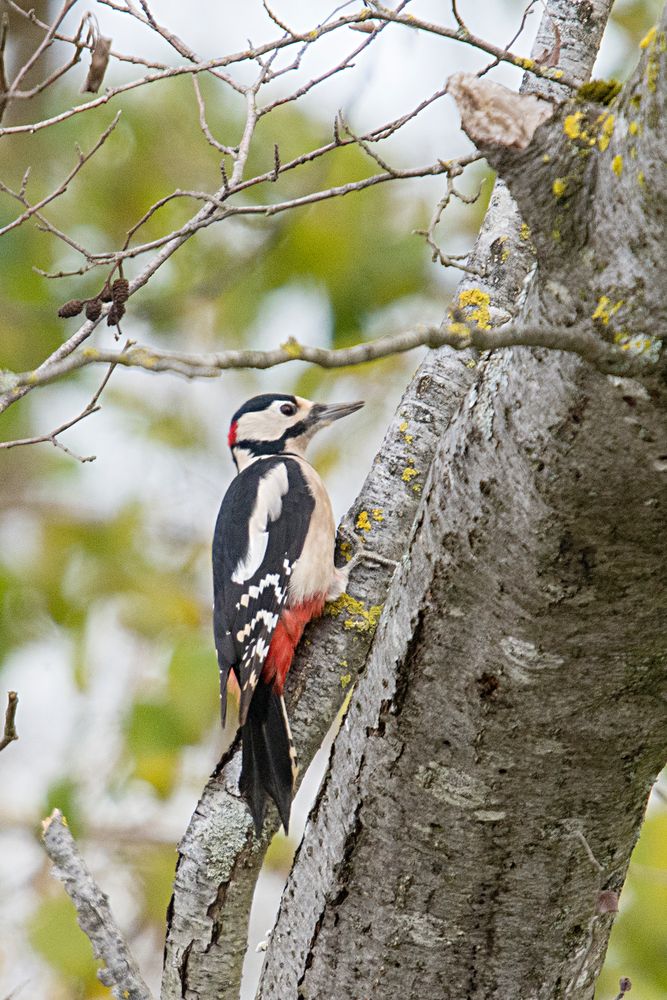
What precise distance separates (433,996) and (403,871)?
201 mm

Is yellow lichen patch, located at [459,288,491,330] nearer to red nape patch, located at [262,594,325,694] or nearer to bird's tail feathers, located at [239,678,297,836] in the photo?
red nape patch, located at [262,594,325,694]

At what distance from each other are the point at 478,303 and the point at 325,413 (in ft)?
4.54

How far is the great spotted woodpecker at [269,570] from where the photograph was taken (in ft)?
7.20

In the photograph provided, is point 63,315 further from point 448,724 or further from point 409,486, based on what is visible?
point 448,724

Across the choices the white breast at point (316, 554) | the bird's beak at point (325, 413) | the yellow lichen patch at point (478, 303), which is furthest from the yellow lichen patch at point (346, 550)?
the bird's beak at point (325, 413)

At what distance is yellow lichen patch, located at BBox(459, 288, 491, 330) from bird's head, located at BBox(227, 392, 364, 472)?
1281 mm

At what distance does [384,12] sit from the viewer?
5.28 feet

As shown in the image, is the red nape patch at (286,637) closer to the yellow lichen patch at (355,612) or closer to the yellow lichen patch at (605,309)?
the yellow lichen patch at (355,612)

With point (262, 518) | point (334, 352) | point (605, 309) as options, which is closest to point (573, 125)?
point (605, 309)

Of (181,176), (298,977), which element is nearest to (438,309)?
(181,176)

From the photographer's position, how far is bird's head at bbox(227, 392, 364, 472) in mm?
3545

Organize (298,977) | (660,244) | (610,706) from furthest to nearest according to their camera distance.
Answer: (298,977)
(610,706)
(660,244)

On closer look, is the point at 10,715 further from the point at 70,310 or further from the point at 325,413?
the point at 325,413

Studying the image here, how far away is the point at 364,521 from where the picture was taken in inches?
95.7
